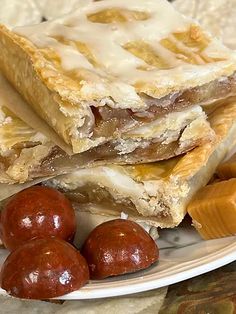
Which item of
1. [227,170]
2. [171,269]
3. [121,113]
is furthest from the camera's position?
[227,170]

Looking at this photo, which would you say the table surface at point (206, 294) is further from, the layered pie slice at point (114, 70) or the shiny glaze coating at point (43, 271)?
the layered pie slice at point (114, 70)

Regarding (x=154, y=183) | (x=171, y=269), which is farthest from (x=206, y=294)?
(x=154, y=183)

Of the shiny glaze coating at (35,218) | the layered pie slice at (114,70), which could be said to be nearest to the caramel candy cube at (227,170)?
the layered pie slice at (114,70)

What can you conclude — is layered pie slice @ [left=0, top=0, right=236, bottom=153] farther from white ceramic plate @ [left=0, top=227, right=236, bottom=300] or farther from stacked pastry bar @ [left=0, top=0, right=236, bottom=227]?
white ceramic plate @ [left=0, top=227, right=236, bottom=300]

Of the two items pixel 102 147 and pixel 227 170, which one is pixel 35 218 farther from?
pixel 227 170

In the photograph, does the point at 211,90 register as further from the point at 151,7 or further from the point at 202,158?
the point at 151,7

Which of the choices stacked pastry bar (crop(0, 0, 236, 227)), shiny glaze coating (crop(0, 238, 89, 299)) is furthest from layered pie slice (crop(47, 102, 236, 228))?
shiny glaze coating (crop(0, 238, 89, 299))

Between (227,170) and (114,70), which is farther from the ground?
(114,70)
